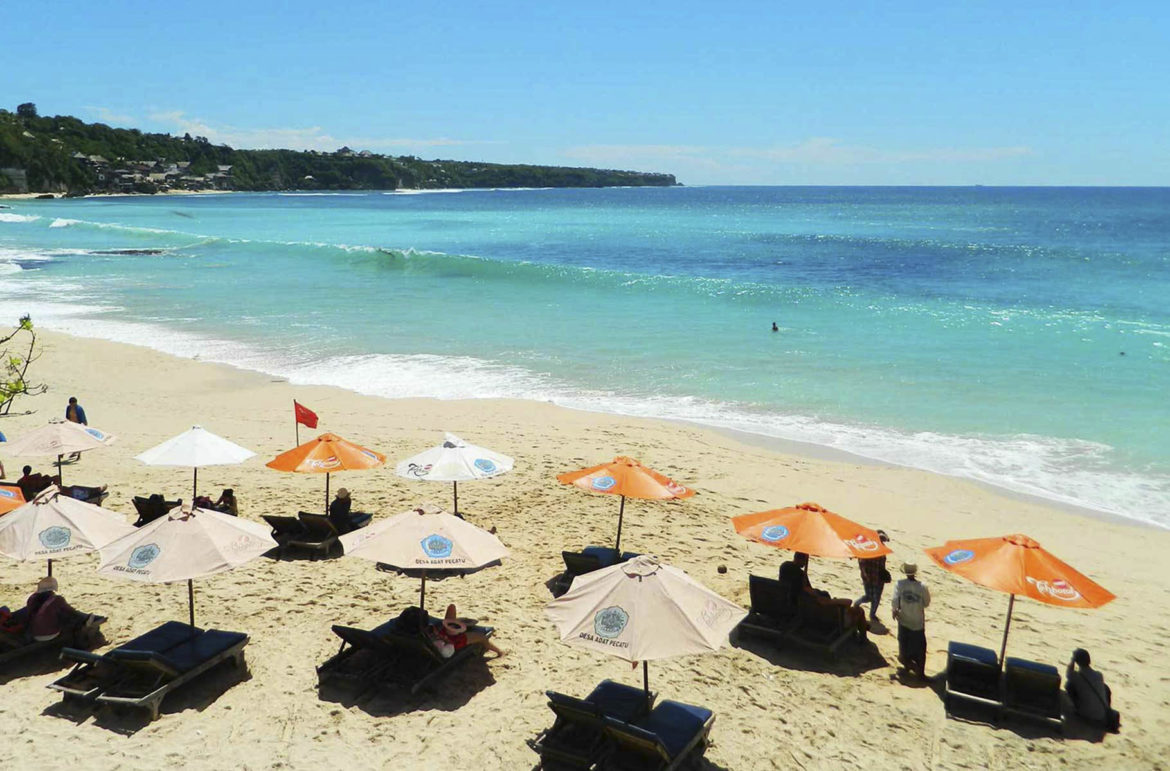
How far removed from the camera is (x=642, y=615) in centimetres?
601

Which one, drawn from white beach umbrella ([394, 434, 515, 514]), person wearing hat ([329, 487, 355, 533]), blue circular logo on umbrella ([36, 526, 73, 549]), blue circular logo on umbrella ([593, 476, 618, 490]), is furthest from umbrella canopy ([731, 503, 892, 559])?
blue circular logo on umbrella ([36, 526, 73, 549])

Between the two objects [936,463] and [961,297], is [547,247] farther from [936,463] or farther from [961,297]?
[936,463]

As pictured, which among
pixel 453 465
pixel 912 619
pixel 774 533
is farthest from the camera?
pixel 453 465

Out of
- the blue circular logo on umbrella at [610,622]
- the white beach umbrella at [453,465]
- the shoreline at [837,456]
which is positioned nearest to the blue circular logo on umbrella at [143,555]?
the white beach umbrella at [453,465]

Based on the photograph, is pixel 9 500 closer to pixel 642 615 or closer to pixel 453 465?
pixel 453 465

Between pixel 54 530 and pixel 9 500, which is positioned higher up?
pixel 54 530

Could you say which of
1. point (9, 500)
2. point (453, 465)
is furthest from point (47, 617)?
point (453, 465)

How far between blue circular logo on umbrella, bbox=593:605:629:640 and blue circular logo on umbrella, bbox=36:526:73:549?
4.75m

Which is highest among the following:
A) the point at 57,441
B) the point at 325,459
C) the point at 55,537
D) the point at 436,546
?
the point at 436,546

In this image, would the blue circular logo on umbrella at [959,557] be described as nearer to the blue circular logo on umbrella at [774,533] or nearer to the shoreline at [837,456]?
the blue circular logo on umbrella at [774,533]

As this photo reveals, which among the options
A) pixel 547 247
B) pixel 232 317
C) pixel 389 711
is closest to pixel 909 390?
pixel 389 711

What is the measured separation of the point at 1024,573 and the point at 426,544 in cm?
501

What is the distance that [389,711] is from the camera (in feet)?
23.7

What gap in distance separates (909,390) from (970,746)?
49.5ft
